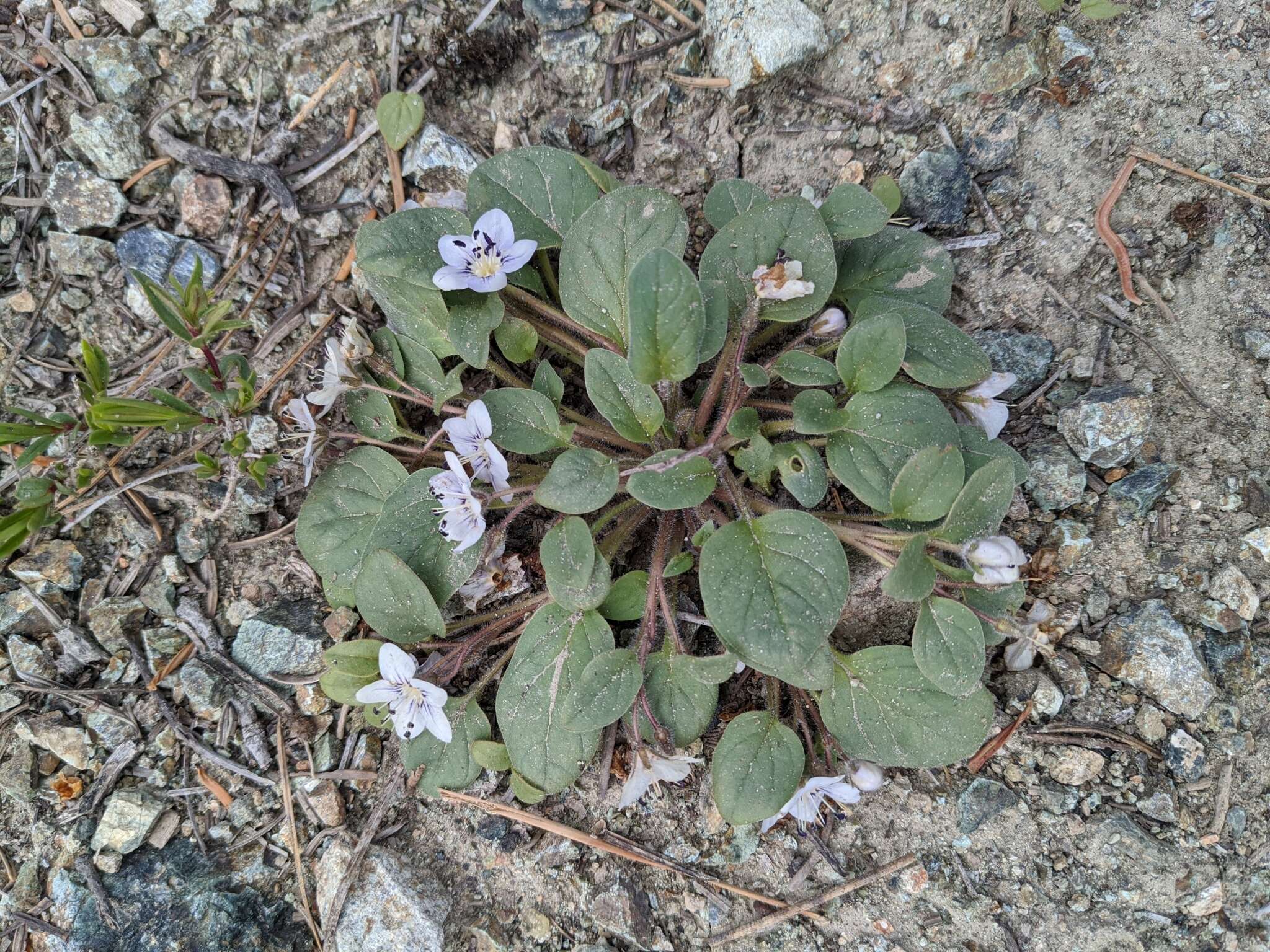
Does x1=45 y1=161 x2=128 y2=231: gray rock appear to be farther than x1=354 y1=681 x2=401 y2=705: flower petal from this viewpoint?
Yes

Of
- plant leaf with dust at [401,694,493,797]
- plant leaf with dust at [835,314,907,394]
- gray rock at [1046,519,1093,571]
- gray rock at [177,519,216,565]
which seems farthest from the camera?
gray rock at [177,519,216,565]

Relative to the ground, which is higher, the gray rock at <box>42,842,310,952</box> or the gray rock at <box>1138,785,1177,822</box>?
the gray rock at <box>1138,785,1177,822</box>

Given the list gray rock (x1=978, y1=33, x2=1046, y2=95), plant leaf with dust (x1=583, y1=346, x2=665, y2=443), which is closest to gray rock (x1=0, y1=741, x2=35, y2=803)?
plant leaf with dust (x1=583, y1=346, x2=665, y2=443)

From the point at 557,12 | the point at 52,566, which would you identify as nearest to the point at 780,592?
the point at 557,12

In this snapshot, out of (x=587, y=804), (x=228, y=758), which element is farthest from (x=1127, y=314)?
(x=228, y=758)

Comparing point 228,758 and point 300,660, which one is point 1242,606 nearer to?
point 300,660

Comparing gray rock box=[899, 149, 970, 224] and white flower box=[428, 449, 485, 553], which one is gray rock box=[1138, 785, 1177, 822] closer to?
gray rock box=[899, 149, 970, 224]

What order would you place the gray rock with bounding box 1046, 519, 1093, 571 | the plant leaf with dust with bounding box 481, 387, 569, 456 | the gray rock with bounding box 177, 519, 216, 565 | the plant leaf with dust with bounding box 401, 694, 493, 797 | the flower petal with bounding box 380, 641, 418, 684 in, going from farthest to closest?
1. the gray rock with bounding box 177, 519, 216, 565
2. the gray rock with bounding box 1046, 519, 1093, 571
3. the plant leaf with dust with bounding box 401, 694, 493, 797
4. the plant leaf with dust with bounding box 481, 387, 569, 456
5. the flower petal with bounding box 380, 641, 418, 684
